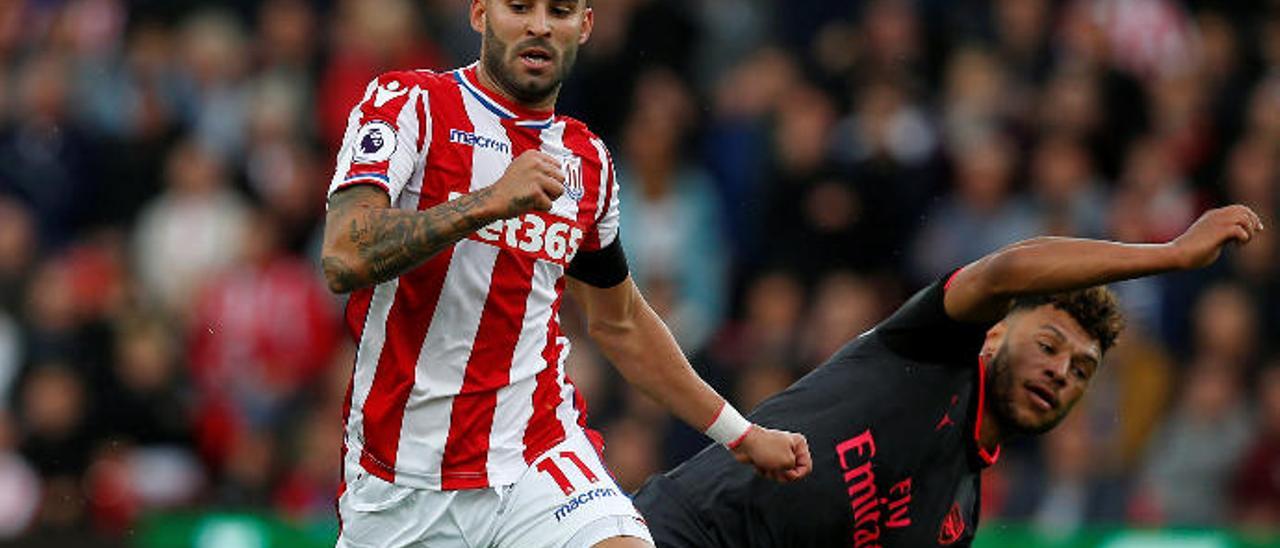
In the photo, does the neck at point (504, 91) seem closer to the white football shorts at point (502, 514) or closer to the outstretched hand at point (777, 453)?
the white football shorts at point (502, 514)

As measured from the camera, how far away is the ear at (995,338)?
7242mm

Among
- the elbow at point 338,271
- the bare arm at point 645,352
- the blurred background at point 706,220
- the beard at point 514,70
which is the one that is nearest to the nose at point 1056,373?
the bare arm at point 645,352

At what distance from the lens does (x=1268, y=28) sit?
1328cm

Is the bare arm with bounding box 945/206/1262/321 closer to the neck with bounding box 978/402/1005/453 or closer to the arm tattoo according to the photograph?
the neck with bounding box 978/402/1005/453

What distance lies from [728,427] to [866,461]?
46cm

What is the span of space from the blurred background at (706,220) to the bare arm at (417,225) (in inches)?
222

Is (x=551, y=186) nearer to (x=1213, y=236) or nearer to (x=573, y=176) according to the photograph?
(x=573, y=176)

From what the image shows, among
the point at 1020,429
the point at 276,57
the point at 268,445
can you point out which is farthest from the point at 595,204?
the point at 276,57

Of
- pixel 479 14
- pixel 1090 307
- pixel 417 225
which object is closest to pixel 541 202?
pixel 417 225

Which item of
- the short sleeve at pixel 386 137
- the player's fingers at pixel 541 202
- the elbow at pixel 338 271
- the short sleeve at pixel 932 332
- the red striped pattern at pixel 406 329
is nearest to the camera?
the player's fingers at pixel 541 202

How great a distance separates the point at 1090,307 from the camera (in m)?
7.16

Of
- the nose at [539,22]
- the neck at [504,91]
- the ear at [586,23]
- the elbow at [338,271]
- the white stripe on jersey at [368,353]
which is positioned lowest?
the white stripe on jersey at [368,353]

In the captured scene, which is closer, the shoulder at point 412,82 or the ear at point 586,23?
the shoulder at point 412,82

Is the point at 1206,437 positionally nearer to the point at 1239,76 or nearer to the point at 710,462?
the point at 1239,76
